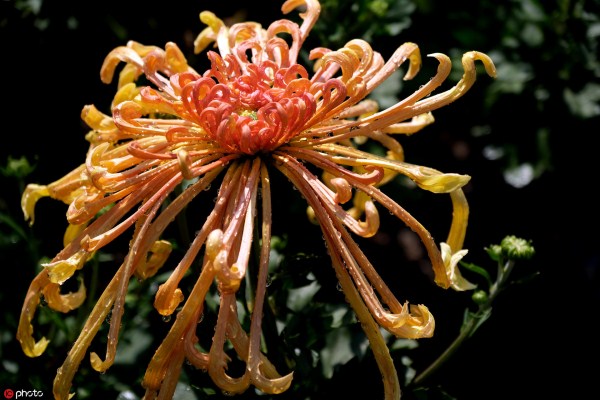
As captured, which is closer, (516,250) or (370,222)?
(370,222)

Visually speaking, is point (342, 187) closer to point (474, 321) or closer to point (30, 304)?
point (474, 321)

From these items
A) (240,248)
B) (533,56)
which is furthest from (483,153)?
(240,248)

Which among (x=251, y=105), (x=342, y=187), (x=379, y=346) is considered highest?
(x=251, y=105)

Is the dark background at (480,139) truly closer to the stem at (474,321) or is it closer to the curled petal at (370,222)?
the stem at (474,321)

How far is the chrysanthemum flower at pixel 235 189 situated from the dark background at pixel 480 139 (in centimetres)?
69

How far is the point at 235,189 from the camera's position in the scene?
5.46 ft

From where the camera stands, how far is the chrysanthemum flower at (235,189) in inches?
60.1

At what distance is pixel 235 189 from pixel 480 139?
167 cm

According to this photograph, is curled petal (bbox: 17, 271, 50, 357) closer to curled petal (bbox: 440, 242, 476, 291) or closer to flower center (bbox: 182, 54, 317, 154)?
flower center (bbox: 182, 54, 317, 154)

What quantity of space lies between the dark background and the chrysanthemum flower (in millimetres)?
691

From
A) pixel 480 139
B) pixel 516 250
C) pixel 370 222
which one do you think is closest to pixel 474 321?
pixel 516 250

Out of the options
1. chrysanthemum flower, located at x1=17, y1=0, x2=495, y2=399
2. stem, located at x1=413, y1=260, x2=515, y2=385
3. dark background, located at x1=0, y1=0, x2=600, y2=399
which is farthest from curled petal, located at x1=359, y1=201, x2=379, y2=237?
dark background, located at x1=0, y1=0, x2=600, y2=399

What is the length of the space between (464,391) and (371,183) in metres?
0.96

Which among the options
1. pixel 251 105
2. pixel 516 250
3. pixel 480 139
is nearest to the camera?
pixel 251 105
